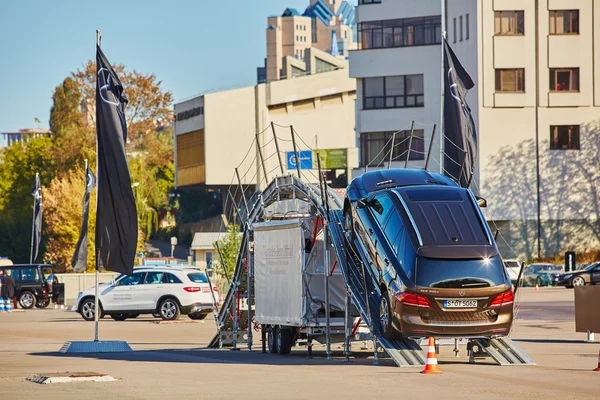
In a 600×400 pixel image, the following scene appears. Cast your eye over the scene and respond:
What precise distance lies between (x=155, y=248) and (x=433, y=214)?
96.2m

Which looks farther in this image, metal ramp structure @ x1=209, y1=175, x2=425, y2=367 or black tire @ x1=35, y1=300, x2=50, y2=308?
black tire @ x1=35, y1=300, x2=50, y2=308

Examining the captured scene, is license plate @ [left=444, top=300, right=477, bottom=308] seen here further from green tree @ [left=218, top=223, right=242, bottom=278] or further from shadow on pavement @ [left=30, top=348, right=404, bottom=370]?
green tree @ [left=218, top=223, right=242, bottom=278]

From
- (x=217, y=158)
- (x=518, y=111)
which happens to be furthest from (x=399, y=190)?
(x=217, y=158)

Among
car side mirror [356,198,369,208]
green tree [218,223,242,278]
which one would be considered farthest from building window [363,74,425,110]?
car side mirror [356,198,369,208]

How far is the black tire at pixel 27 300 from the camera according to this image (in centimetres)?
5588

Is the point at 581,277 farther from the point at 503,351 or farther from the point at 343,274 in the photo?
the point at 503,351

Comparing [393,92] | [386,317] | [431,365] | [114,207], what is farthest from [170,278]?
[393,92]

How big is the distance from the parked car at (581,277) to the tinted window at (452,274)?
4124 cm

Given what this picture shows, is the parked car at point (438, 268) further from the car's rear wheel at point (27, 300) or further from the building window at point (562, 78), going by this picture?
the building window at point (562, 78)

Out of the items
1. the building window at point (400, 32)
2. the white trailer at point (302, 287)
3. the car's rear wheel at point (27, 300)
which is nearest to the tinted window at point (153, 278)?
the white trailer at point (302, 287)

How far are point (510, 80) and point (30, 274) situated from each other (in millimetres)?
29444

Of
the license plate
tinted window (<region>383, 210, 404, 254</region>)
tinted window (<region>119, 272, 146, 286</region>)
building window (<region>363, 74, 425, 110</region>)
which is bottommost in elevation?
tinted window (<region>119, 272, 146, 286</region>)

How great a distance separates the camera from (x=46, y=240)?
3565 inches

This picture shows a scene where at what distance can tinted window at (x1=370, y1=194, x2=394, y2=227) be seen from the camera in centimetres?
2022
